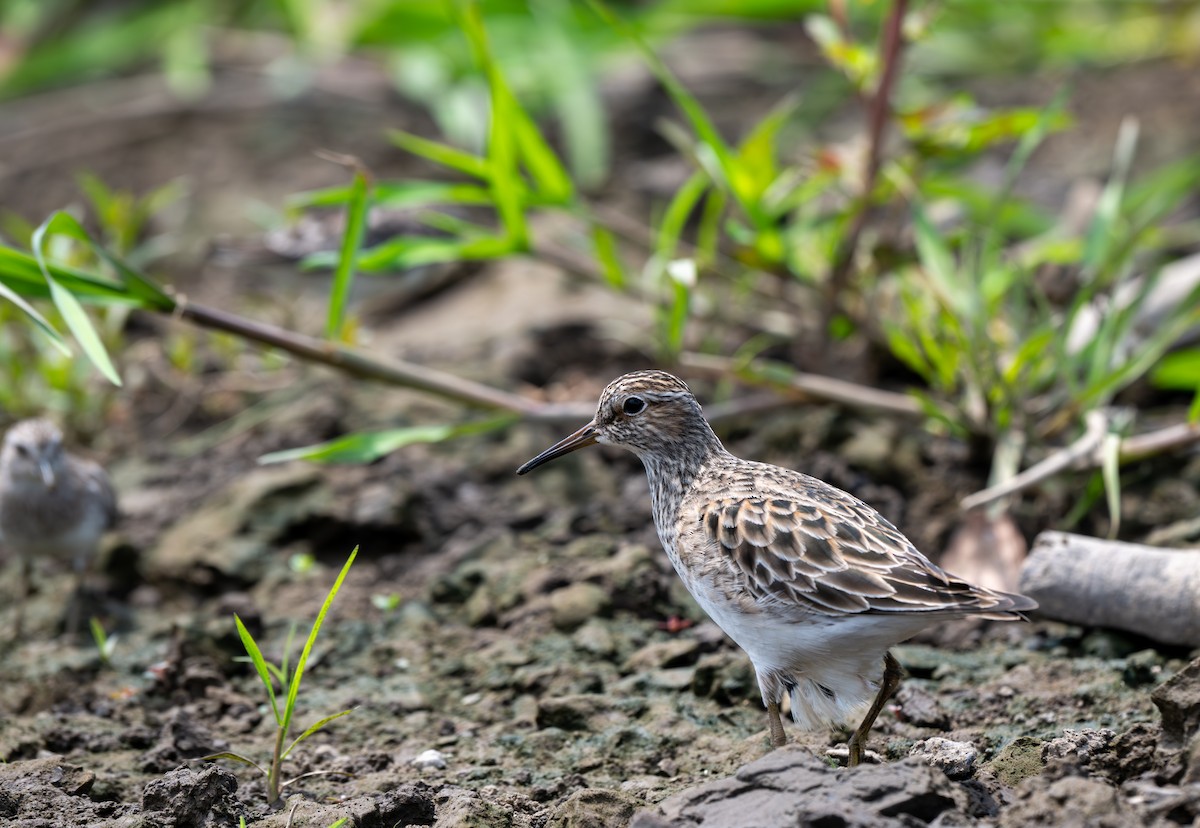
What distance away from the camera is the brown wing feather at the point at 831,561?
3.48 metres

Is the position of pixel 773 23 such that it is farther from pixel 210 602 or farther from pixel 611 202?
pixel 210 602

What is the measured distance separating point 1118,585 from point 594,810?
1.97 meters

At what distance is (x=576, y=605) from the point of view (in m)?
4.81

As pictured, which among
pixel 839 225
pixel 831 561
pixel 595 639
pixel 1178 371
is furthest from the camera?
pixel 839 225

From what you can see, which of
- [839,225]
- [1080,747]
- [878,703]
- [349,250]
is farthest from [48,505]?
[1080,747]

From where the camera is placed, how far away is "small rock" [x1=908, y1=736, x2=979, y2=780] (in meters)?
3.42

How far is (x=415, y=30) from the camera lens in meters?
9.80

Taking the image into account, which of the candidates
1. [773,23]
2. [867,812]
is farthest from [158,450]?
[773,23]

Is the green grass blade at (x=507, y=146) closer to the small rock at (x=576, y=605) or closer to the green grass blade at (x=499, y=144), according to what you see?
the green grass blade at (x=499, y=144)

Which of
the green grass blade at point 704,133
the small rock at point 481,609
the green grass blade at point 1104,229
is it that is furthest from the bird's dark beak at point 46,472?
the green grass blade at point 1104,229

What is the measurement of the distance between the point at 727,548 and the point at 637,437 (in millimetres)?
659

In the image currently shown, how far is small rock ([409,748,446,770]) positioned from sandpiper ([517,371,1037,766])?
3.00 ft

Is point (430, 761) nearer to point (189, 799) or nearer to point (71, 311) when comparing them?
point (189, 799)

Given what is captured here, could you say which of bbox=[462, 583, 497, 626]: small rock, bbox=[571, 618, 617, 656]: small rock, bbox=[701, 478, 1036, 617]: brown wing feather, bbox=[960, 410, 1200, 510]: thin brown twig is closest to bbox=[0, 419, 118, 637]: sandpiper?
bbox=[462, 583, 497, 626]: small rock
